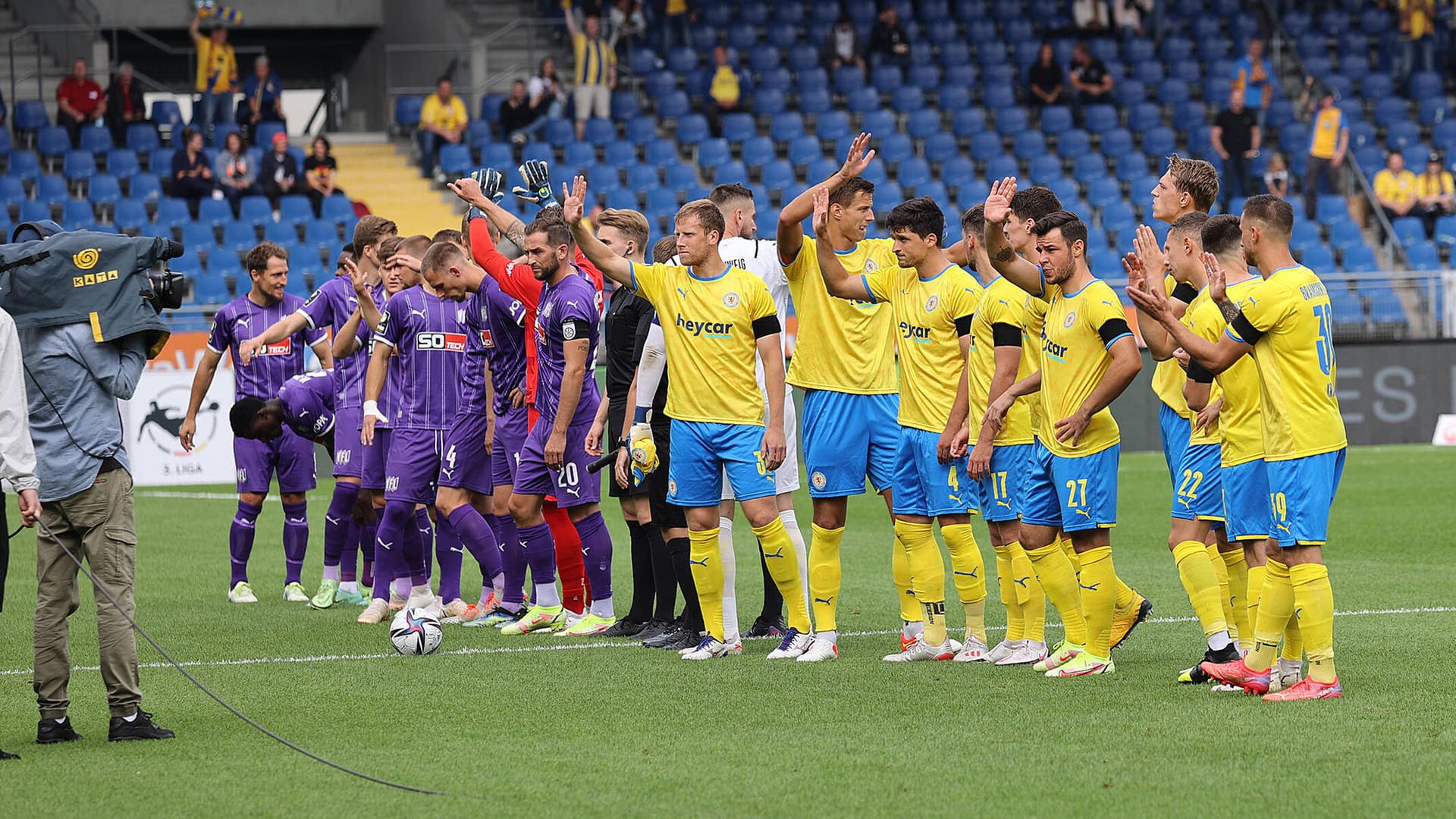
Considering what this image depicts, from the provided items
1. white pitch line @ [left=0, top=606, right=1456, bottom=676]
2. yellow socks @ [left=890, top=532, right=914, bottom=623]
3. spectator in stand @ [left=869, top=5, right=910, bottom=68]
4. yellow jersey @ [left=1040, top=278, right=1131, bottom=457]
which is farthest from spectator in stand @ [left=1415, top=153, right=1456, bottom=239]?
yellow jersey @ [left=1040, top=278, right=1131, bottom=457]

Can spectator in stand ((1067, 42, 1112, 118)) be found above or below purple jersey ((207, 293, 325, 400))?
above

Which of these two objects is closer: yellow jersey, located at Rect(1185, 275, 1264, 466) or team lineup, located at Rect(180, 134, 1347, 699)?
team lineup, located at Rect(180, 134, 1347, 699)

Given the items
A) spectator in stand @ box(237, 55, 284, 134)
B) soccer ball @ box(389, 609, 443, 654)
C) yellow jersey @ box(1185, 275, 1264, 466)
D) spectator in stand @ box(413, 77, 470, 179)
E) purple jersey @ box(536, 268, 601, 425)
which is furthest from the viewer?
spectator in stand @ box(413, 77, 470, 179)

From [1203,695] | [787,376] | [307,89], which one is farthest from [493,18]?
[1203,695]

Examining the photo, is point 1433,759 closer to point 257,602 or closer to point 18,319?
point 18,319

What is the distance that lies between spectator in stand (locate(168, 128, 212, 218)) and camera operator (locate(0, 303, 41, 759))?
58.2 ft

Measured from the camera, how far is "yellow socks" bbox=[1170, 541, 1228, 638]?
24.0 feet

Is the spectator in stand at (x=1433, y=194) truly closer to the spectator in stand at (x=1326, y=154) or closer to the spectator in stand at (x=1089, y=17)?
the spectator in stand at (x=1326, y=154)

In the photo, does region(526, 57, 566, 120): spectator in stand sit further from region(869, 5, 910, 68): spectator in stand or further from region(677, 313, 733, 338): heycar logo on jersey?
region(677, 313, 733, 338): heycar logo on jersey

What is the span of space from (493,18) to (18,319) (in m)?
23.1

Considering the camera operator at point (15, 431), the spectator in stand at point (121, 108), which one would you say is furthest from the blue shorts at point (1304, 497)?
the spectator in stand at point (121, 108)

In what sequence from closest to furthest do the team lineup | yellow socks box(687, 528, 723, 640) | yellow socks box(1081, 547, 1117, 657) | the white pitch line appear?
the team lineup
yellow socks box(1081, 547, 1117, 657)
yellow socks box(687, 528, 723, 640)
the white pitch line

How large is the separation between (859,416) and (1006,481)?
76cm

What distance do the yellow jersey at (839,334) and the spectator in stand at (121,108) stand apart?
18.9 meters
